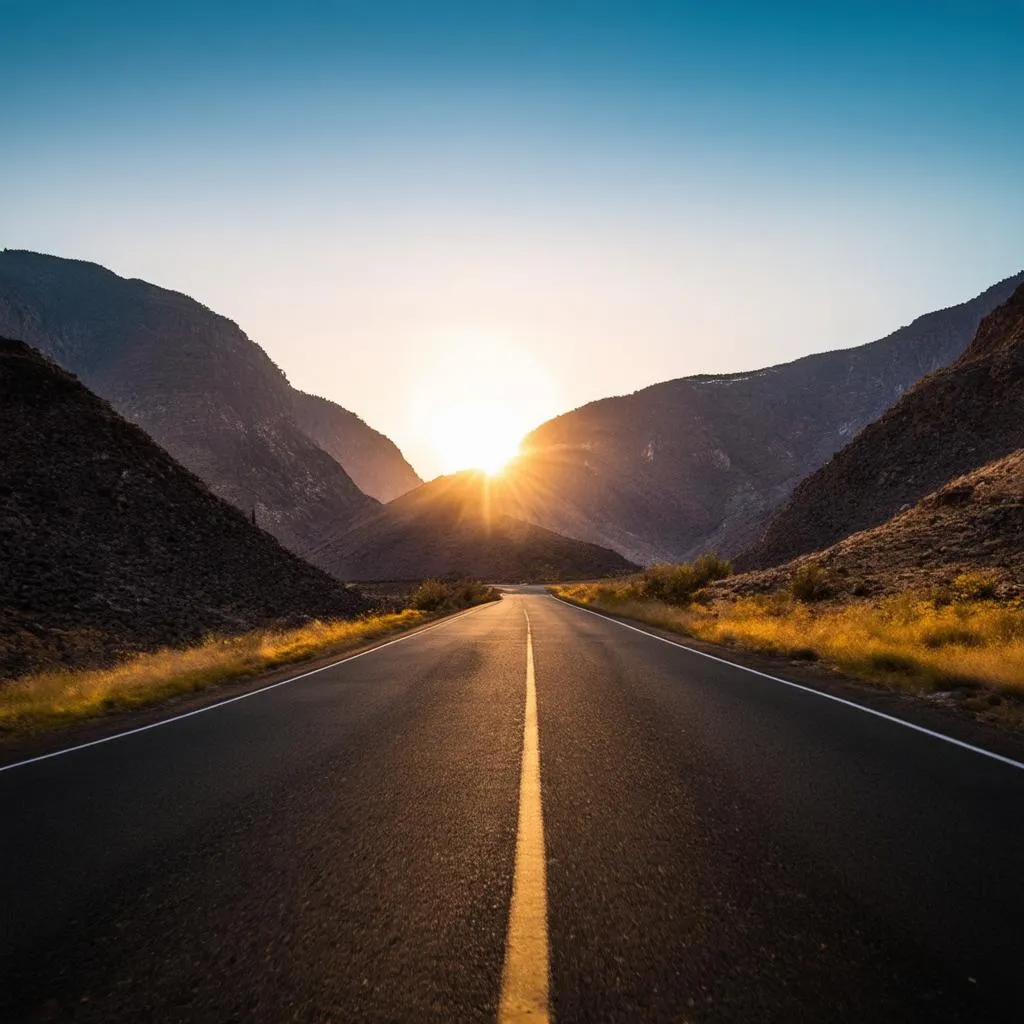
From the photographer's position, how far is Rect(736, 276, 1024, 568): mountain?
36.2 metres

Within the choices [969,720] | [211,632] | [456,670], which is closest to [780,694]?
[969,720]

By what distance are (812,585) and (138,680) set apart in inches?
866

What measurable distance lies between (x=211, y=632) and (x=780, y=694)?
17.8 meters

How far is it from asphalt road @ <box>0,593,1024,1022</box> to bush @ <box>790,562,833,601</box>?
57.3 feet

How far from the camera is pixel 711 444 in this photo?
149750 mm

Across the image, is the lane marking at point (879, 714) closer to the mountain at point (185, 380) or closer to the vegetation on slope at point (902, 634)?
the vegetation on slope at point (902, 634)

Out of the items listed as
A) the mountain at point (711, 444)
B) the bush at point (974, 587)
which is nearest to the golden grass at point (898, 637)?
the bush at point (974, 587)

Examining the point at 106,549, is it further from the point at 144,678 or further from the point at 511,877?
the point at 511,877

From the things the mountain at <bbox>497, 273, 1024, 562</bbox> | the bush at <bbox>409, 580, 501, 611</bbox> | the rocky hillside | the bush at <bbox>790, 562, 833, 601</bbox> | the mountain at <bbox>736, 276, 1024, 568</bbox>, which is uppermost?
the mountain at <bbox>497, 273, 1024, 562</bbox>

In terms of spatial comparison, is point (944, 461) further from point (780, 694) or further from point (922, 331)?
point (922, 331)

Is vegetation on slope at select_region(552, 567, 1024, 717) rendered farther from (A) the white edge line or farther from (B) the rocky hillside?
(A) the white edge line

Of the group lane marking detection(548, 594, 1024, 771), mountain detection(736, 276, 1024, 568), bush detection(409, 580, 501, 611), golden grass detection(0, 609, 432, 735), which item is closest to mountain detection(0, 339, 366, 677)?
golden grass detection(0, 609, 432, 735)

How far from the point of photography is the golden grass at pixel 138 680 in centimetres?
859

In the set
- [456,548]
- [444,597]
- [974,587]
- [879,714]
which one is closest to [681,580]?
[444,597]
